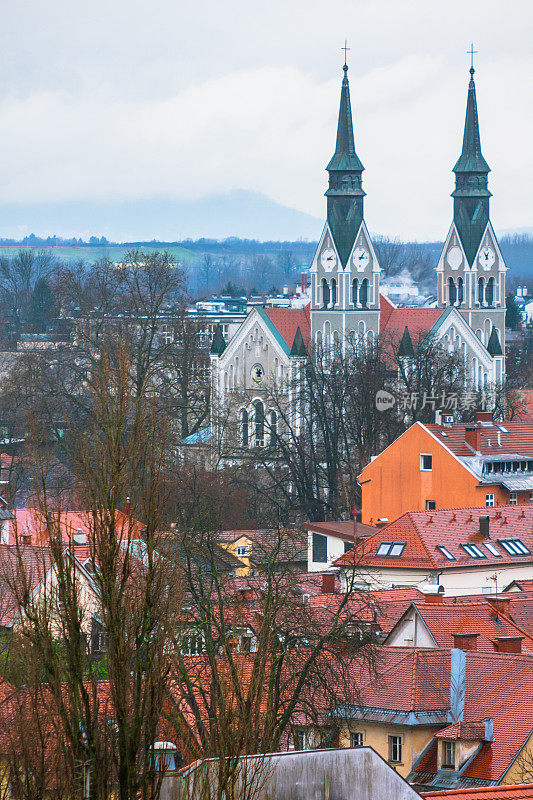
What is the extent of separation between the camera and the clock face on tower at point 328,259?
327 feet

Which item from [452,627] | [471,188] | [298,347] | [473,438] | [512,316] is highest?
[512,316]

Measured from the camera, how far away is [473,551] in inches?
1780

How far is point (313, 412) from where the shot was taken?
7219 cm

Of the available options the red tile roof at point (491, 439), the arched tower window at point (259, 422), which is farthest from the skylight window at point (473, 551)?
the arched tower window at point (259, 422)

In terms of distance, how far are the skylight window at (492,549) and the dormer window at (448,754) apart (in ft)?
66.1

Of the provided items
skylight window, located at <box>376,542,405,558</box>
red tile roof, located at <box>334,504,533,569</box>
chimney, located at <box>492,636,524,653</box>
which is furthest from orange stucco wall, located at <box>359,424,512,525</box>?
chimney, located at <box>492,636,524,653</box>

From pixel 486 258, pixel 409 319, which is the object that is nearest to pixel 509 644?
pixel 409 319

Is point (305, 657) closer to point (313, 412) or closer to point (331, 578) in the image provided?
point (331, 578)

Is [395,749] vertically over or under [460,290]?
under

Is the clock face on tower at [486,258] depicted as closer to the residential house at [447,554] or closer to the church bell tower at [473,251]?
the church bell tower at [473,251]

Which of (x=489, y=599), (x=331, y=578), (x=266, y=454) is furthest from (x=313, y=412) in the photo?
(x=489, y=599)

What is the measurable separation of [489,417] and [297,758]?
50372 mm

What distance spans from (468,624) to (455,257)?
77123 mm

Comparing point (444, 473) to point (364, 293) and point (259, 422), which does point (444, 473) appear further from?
point (364, 293)
